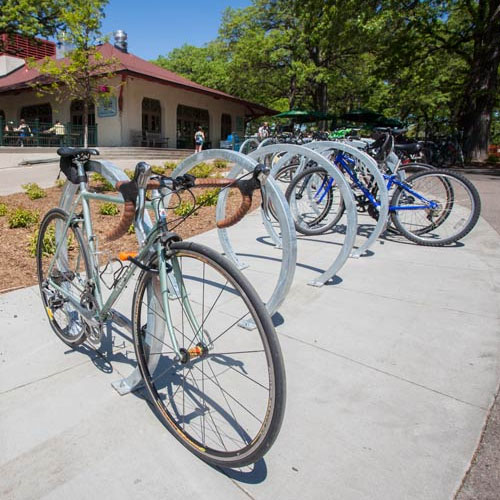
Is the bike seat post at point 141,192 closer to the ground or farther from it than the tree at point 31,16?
closer to the ground

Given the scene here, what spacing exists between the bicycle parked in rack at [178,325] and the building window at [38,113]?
89.2 ft

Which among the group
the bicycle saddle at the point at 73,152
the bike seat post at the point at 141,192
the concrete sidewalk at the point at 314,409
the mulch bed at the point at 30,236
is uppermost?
the bicycle saddle at the point at 73,152

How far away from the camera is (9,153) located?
18984 mm

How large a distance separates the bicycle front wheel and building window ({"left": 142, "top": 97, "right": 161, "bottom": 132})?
24056mm

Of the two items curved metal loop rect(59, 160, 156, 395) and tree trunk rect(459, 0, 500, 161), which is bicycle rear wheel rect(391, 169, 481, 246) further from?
tree trunk rect(459, 0, 500, 161)

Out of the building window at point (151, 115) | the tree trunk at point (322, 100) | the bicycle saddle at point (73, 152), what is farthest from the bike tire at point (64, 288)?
the tree trunk at point (322, 100)

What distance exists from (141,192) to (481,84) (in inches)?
809

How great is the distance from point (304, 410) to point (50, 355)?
174 centimetres

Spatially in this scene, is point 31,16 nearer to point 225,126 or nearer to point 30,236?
point 225,126

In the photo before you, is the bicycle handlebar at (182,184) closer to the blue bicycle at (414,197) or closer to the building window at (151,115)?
the blue bicycle at (414,197)

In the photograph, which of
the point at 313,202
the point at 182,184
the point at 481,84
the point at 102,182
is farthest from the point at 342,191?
the point at 481,84

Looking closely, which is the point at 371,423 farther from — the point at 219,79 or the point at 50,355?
the point at 219,79

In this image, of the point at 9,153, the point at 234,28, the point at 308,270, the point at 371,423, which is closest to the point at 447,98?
the point at 234,28

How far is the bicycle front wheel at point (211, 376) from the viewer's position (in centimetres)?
156
